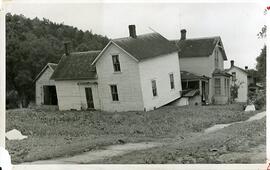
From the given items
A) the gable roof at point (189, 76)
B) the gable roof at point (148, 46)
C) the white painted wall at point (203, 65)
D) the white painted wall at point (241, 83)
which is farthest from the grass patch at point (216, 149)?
the gable roof at point (148, 46)

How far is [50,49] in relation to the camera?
3.76 m

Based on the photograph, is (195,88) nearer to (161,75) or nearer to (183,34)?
(161,75)

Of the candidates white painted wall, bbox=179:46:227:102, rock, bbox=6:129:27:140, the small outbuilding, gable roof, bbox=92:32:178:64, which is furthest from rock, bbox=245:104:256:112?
rock, bbox=6:129:27:140

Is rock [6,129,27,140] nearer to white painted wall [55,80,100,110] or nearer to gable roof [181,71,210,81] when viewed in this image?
white painted wall [55,80,100,110]

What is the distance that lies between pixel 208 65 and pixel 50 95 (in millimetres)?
1217

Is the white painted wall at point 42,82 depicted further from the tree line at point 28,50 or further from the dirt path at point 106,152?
the dirt path at point 106,152

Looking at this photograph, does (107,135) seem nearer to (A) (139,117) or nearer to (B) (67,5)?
(A) (139,117)

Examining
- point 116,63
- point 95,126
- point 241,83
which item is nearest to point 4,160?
A: point 95,126

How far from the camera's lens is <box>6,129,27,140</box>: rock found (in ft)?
12.2

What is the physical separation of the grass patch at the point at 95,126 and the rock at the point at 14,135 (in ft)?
0.09

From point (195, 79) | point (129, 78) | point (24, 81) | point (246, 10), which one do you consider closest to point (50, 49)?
point (24, 81)

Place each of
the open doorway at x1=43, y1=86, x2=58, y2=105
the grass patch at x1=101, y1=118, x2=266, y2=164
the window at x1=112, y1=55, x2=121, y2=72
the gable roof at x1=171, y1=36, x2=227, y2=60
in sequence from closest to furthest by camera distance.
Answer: the grass patch at x1=101, y1=118, x2=266, y2=164, the gable roof at x1=171, y1=36, x2=227, y2=60, the window at x1=112, y1=55, x2=121, y2=72, the open doorway at x1=43, y1=86, x2=58, y2=105

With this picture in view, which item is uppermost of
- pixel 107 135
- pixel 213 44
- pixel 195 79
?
pixel 213 44

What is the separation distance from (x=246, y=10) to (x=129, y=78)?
3.17 ft
